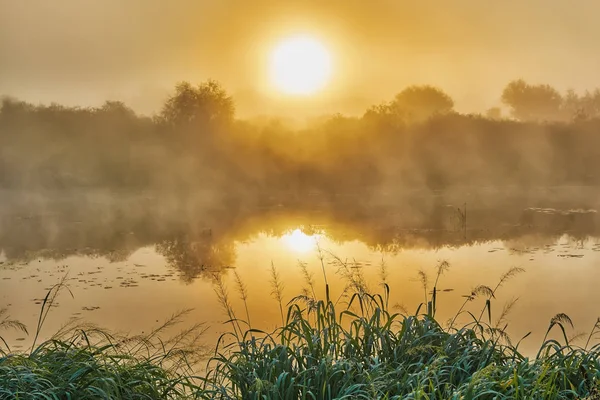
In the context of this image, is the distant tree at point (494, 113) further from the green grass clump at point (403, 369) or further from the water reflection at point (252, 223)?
the green grass clump at point (403, 369)

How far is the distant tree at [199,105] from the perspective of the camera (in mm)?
14598

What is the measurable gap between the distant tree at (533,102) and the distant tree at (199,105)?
240 inches

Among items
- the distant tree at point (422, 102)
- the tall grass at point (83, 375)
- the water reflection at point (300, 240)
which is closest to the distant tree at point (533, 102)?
the distant tree at point (422, 102)

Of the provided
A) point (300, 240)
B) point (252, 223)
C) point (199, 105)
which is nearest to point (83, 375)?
point (300, 240)

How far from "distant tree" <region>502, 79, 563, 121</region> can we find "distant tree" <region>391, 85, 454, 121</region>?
1296 millimetres

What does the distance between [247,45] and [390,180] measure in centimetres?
644

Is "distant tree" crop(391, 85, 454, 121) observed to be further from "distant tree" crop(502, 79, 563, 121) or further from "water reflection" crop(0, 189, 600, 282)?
"water reflection" crop(0, 189, 600, 282)

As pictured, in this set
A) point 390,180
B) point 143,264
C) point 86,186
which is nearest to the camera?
point 143,264

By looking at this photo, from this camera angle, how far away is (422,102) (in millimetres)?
14852

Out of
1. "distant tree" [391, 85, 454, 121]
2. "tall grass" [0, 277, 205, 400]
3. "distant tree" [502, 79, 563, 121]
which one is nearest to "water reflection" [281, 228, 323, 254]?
"distant tree" [391, 85, 454, 121]

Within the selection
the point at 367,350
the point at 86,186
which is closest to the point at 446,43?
the point at 86,186

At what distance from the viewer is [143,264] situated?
8.95 m

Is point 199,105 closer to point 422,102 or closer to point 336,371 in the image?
point 422,102

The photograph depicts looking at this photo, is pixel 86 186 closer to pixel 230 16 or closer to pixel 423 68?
pixel 230 16
